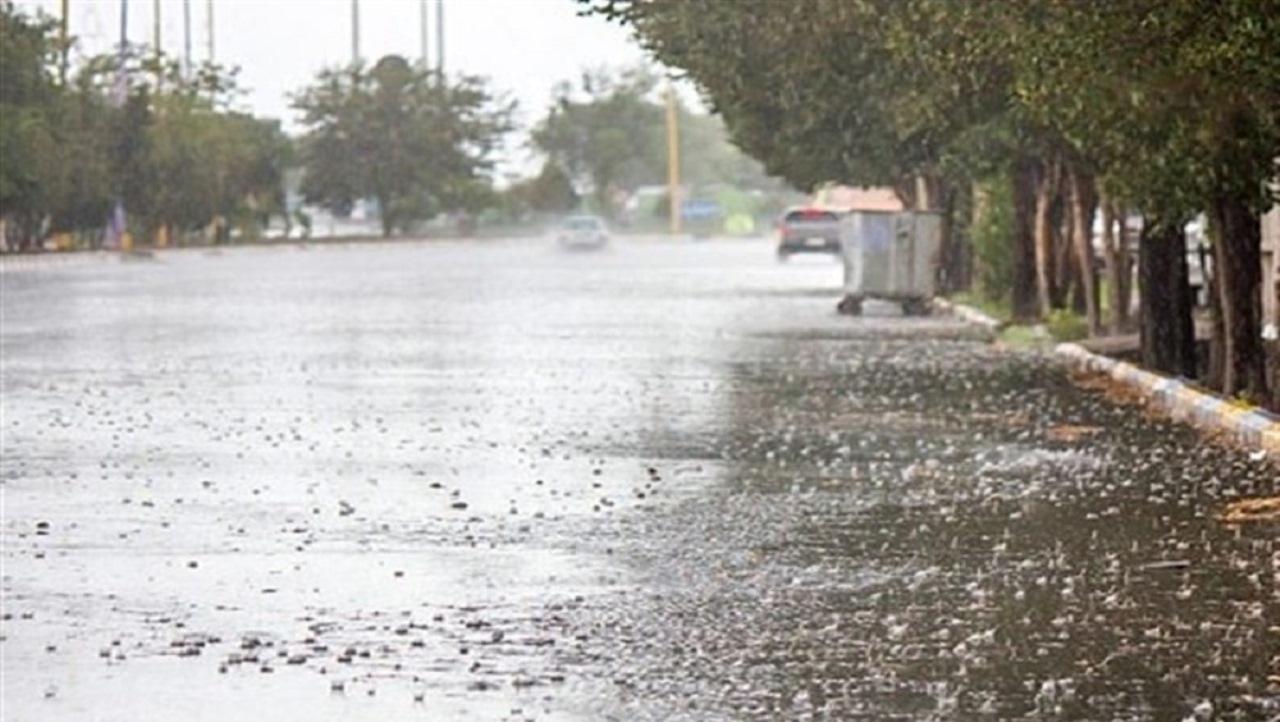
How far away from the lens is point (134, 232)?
108375mm

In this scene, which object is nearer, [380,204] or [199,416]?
[199,416]

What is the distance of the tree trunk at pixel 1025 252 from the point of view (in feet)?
139

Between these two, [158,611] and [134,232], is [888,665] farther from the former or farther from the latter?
[134,232]

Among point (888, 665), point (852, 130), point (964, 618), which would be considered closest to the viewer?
point (888, 665)

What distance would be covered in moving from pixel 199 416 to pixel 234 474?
5318 millimetres

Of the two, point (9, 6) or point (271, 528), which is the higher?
point (9, 6)

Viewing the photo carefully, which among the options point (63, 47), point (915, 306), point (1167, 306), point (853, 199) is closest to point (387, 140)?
point (853, 199)

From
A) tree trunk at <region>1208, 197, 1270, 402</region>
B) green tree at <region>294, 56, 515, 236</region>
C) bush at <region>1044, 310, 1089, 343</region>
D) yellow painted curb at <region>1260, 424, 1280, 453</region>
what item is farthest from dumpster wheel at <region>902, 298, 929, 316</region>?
green tree at <region>294, 56, 515, 236</region>

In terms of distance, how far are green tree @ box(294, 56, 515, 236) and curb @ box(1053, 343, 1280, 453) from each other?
97.2m

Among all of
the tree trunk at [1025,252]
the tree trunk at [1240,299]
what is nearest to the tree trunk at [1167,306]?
the tree trunk at [1240,299]

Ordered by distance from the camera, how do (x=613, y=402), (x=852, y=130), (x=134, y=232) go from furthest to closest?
(x=134, y=232), (x=852, y=130), (x=613, y=402)

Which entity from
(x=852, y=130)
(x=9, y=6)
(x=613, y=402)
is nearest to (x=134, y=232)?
(x=9, y=6)

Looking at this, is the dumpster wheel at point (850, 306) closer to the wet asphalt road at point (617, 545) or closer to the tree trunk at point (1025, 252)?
the tree trunk at point (1025, 252)

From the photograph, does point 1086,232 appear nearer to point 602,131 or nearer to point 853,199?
point 853,199
